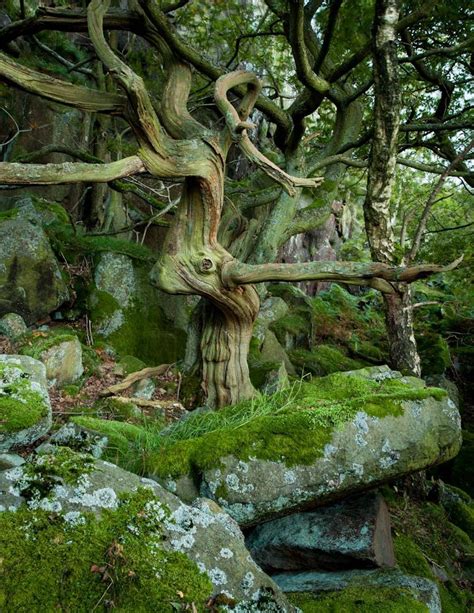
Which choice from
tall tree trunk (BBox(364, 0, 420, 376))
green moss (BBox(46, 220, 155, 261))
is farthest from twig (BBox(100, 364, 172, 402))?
tall tree trunk (BBox(364, 0, 420, 376))

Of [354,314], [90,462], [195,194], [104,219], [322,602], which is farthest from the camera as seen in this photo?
[354,314]

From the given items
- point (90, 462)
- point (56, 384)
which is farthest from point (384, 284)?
point (56, 384)

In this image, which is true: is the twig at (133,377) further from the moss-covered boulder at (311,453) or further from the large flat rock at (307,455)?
the large flat rock at (307,455)

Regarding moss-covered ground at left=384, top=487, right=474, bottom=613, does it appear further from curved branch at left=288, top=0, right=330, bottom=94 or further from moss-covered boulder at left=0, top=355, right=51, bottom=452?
curved branch at left=288, top=0, right=330, bottom=94

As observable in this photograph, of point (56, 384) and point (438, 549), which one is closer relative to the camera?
point (438, 549)

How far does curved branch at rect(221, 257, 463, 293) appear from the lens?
5196 millimetres

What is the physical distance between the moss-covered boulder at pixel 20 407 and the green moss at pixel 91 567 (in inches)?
68.6

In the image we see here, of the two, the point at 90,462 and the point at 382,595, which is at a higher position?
the point at 90,462

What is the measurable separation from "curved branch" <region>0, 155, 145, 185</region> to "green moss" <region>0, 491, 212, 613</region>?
9.13 feet

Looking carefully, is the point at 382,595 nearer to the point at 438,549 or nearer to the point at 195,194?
the point at 438,549

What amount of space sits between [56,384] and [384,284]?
4.24m

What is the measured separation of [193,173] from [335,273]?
202 centimetres

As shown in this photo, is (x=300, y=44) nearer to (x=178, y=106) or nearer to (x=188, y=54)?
(x=188, y=54)

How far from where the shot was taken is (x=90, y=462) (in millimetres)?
3066
